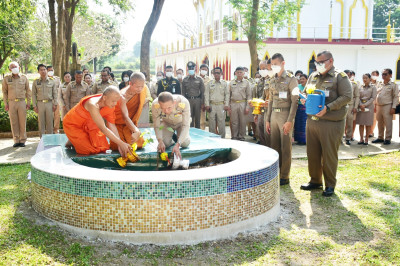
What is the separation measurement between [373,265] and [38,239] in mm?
3387

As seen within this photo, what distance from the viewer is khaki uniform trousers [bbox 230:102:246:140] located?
1056 cm

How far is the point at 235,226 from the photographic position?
450cm

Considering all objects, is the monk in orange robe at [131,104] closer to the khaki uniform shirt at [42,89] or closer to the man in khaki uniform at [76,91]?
the man in khaki uniform at [76,91]

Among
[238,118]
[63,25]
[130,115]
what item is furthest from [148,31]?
[130,115]

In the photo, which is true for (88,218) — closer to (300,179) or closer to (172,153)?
(172,153)

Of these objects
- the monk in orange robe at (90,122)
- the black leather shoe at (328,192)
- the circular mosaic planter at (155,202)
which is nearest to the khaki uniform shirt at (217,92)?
the monk in orange robe at (90,122)

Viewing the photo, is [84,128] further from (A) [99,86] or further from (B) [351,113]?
(B) [351,113]

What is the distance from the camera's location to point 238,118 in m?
10.6

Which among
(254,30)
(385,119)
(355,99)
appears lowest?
(385,119)

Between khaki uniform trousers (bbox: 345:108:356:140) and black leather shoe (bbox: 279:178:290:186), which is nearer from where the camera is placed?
black leather shoe (bbox: 279:178:290:186)

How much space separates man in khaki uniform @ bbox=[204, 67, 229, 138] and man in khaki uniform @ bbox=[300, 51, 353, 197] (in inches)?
175

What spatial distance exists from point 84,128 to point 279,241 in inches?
129

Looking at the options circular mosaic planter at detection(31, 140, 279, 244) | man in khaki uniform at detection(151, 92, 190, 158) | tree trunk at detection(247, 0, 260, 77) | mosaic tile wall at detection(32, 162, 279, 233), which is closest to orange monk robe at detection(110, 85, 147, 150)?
man in khaki uniform at detection(151, 92, 190, 158)

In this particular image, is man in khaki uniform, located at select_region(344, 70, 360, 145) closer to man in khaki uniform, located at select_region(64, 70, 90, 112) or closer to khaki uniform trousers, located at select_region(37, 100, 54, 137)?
man in khaki uniform, located at select_region(64, 70, 90, 112)
